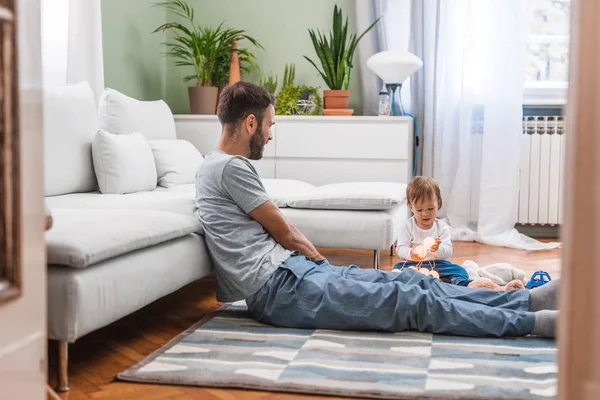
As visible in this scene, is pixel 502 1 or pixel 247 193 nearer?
pixel 247 193

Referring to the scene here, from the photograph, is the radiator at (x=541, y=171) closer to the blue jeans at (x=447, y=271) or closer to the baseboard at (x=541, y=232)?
the baseboard at (x=541, y=232)

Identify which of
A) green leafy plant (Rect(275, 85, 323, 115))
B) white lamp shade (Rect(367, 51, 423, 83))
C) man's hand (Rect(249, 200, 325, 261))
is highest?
white lamp shade (Rect(367, 51, 423, 83))

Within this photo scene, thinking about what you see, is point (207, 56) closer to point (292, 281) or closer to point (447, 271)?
point (447, 271)

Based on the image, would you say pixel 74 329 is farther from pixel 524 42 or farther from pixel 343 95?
pixel 524 42

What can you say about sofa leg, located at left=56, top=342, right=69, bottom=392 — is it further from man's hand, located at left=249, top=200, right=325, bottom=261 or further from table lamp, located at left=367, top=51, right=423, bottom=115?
table lamp, located at left=367, top=51, right=423, bottom=115

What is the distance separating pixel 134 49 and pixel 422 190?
2418 millimetres

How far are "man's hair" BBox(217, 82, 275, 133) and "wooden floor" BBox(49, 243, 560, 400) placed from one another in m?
0.69

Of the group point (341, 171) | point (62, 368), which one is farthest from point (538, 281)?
point (341, 171)

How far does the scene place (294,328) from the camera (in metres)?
2.39

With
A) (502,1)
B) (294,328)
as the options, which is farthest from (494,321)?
(502,1)

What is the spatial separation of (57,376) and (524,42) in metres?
3.65

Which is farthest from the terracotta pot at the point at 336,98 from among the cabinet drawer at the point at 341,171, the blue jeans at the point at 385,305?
the blue jeans at the point at 385,305

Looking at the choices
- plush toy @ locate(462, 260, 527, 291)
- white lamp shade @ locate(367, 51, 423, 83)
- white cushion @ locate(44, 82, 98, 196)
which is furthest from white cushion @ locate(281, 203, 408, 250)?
white lamp shade @ locate(367, 51, 423, 83)

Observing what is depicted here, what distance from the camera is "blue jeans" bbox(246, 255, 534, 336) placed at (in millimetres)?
2277
